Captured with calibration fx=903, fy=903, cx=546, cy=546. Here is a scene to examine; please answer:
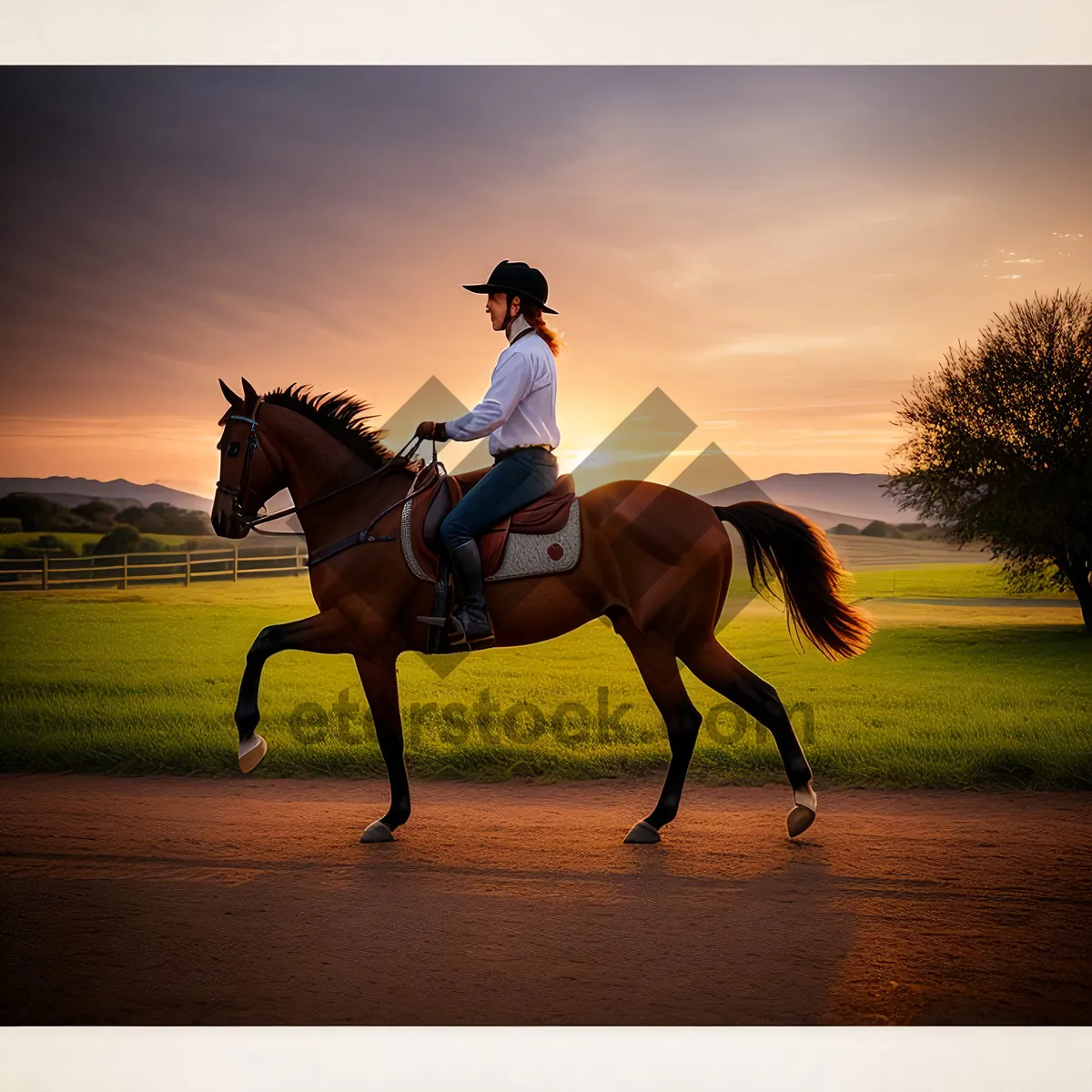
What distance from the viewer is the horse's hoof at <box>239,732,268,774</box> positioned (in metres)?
4.20

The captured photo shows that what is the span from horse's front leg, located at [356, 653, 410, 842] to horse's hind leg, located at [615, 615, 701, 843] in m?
1.17

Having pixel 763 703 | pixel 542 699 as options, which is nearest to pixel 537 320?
pixel 763 703

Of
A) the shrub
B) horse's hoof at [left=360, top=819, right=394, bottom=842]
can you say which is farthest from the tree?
the shrub

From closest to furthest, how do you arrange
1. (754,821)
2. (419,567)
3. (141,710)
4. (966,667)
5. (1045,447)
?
(419,567) → (754,821) → (141,710) → (966,667) → (1045,447)

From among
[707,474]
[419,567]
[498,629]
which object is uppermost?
[707,474]

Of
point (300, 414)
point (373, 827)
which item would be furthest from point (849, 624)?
point (300, 414)

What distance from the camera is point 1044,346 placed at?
26.2 ft

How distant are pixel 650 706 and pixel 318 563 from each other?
3.21 metres

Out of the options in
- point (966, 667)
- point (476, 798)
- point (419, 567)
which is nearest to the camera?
point (419, 567)

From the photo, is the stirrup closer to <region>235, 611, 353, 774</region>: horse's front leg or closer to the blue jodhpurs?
the blue jodhpurs

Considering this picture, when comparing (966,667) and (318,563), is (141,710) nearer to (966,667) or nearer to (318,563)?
(318,563)

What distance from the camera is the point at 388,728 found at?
175 inches

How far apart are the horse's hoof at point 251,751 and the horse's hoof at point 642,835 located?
1829 mm

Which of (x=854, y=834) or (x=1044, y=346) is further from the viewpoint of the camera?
(x=1044, y=346)
